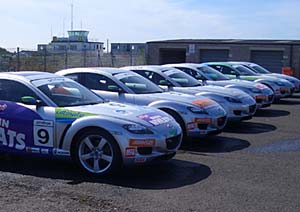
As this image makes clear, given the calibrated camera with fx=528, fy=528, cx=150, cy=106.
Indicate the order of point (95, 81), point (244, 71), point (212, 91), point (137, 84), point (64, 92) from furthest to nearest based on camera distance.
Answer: point (244, 71) < point (212, 91) < point (137, 84) < point (95, 81) < point (64, 92)

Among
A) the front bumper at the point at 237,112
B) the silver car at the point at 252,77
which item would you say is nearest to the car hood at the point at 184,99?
the front bumper at the point at 237,112

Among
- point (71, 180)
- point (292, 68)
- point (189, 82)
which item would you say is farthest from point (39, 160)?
point (292, 68)

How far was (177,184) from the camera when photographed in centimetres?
697

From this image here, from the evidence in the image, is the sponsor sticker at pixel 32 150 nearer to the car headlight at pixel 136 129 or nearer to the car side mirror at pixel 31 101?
the car side mirror at pixel 31 101

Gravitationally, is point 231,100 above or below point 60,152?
above

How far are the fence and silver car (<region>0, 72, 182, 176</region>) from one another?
1657 cm

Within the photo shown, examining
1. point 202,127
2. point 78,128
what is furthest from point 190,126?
point 78,128

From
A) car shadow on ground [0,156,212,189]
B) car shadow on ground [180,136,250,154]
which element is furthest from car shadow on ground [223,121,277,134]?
car shadow on ground [0,156,212,189]

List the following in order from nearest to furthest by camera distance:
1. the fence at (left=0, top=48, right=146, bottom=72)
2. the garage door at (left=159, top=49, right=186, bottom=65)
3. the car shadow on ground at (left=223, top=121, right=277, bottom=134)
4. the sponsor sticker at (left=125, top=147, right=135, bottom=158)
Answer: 1. the sponsor sticker at (left=125, top=147, right=135, bottom=158)
2. the car shadow on ground at (left=223, top=121, right=277, bottom=134)
3. the fence at (left=0, top=48, right=146, bottom=72)
4. the garage door at (left=159, top=49, right=186, bottom=65)

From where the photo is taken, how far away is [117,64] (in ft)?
122

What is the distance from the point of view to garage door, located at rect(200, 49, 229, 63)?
38.7m

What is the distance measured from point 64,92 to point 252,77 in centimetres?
1272

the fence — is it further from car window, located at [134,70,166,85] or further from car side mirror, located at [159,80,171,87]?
car side mirror, located at [159,80,171,87]

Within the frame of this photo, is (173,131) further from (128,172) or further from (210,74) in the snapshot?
(210,74)
